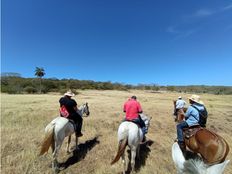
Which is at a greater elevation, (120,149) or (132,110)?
(132,110)

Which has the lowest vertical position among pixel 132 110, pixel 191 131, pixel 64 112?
pixel 191 131

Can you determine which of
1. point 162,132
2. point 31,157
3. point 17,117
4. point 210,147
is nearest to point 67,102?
point 31,157

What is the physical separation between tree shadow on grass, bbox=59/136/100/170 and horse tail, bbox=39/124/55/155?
819mm

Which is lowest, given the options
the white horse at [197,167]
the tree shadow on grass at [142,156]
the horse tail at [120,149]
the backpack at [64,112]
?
the tree shadow on grass at [142,156]

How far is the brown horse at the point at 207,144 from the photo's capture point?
459 cm

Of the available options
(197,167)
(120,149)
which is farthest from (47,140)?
(197,167)

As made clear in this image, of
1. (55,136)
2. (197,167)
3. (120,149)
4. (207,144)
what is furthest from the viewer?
(55,136)

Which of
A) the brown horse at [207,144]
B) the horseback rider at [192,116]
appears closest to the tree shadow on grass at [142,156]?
the horseback rider at [192,116]

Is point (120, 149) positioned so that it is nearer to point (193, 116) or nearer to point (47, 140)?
point (47, 140)

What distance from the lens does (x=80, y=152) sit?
25.0ft

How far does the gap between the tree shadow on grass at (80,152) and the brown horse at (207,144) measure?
3.85 metres

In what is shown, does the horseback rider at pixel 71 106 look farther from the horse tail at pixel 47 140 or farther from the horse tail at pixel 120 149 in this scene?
the horse tail at pixel 120 149

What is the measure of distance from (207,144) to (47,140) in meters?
4.77

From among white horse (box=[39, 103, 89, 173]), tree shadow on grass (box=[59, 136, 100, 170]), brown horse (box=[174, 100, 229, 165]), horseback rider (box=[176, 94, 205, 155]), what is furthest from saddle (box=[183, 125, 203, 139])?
white horse (box=[39, 103, 89, 173])
